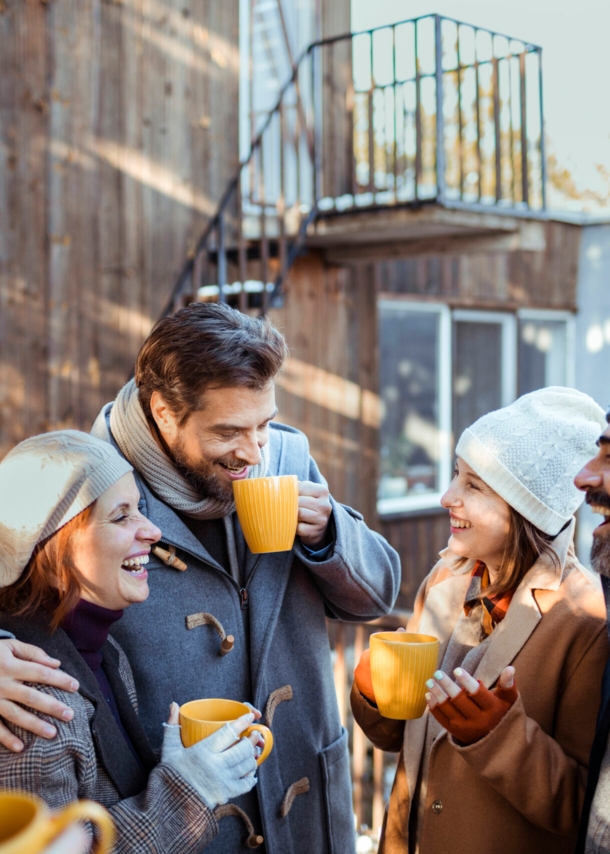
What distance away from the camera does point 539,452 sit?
1.73m

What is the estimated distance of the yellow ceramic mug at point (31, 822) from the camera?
2.43ft

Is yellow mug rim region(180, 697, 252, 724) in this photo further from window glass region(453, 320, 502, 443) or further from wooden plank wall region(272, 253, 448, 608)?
window glass region(453, 320, 502, 443)

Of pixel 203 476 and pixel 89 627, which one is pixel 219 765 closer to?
pixel 89 627

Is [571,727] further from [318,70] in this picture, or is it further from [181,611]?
[318,70]

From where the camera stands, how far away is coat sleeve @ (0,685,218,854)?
126 cm

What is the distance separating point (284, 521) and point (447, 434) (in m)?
5.83

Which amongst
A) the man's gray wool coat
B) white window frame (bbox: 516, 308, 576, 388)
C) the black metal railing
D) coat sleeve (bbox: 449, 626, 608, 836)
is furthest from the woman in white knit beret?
white window frame (bbox: 516, 308, 576, 388)

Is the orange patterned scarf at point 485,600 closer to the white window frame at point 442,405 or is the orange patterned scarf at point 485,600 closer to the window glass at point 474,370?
the white window frame at point 442,405

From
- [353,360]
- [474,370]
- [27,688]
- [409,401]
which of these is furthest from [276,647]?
[474,370]

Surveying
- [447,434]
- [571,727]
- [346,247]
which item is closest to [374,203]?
[346,247]

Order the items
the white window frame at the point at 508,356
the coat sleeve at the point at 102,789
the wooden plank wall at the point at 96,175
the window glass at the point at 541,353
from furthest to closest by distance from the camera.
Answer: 1. the window glass at the point at 541,353
2. the white window frame at the point at 508,356
3. the wooden plank wall at the point at 96,175
4. the coat sleeve at the point at 102,789

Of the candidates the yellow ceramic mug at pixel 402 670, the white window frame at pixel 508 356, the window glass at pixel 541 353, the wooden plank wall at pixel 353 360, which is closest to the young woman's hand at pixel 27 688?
the yellow ceramic mug at pixel 402 670

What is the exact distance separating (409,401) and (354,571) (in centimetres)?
535

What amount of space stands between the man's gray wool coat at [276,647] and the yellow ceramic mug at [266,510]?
12cm
